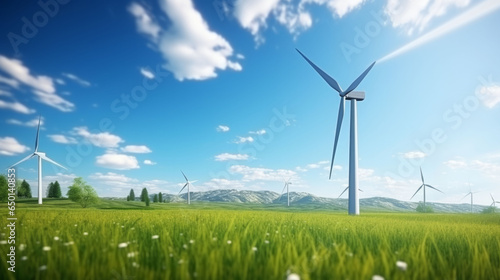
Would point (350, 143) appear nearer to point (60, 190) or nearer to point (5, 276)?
point (5, 276)

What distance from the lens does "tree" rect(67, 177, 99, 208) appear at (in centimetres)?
9725

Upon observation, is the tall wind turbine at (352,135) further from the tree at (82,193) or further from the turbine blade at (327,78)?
the tree at (82,193)

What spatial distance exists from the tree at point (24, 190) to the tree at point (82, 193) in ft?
208

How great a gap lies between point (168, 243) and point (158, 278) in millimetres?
2056

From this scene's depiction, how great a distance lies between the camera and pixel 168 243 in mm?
5273

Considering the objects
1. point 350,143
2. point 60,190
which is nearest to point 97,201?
point 60,190

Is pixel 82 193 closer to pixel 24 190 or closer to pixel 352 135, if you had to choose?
pixel 24 190

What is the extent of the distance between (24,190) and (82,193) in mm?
69419

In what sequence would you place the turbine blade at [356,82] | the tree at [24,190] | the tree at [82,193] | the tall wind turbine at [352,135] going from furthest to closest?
the tree at [24,190], the tree at [82,193], the turbine blade at [356,82], the tall wind turbine at [352,135]

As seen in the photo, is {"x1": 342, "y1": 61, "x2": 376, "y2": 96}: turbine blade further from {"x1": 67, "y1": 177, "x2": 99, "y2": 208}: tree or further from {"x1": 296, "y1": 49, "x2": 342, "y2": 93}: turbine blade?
{"x1": 67, "y1": 177, "x2": 99, "y2": 208}: tree

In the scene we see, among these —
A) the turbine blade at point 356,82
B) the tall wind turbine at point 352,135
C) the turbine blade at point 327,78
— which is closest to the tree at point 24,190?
the turbine blade at point 327,78

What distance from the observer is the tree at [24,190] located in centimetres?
13888

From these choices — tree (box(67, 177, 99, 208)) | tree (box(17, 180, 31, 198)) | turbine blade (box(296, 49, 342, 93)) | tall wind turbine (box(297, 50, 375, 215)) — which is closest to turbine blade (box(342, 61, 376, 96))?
tall wind turbine (box(297, 50, 375, 215))

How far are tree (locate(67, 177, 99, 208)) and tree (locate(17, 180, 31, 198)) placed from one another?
63.4 meters
